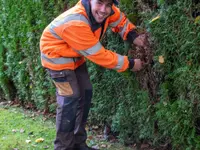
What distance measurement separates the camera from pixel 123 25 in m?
4.27

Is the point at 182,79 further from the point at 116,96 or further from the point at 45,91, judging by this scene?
the point at 45,91

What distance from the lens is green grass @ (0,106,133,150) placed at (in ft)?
16.5

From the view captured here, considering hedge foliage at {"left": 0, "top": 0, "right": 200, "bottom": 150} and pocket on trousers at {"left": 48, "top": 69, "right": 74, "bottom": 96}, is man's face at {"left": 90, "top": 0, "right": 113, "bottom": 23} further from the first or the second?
pocket on trousers at {"left": 48, "top": 69, "right": 74, "bottom": 96}

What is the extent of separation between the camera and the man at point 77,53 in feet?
12.8

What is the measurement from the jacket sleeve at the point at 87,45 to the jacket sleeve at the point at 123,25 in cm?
34

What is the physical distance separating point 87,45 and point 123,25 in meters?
0.61

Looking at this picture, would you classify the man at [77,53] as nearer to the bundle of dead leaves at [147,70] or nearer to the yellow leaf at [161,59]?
the bundle of dead leaves at [147,70]

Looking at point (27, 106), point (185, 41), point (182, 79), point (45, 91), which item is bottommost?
point (27, 106)

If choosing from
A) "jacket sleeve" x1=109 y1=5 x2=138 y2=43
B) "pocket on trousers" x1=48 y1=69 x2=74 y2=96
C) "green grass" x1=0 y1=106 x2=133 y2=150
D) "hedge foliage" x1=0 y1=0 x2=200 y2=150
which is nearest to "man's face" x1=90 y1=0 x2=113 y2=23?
"jacket sleeve" x1=109 y1=5 x2=138 y2=43

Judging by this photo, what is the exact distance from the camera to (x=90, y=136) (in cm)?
527

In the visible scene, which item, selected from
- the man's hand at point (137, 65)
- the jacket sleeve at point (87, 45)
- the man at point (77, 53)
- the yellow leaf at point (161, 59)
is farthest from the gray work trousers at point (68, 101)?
the yellow leaf at point (161, 59)

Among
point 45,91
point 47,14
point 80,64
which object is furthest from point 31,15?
point 80,64

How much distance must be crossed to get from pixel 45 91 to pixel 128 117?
1.97 meters

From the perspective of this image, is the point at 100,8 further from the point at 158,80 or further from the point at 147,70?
the point at 158,80
